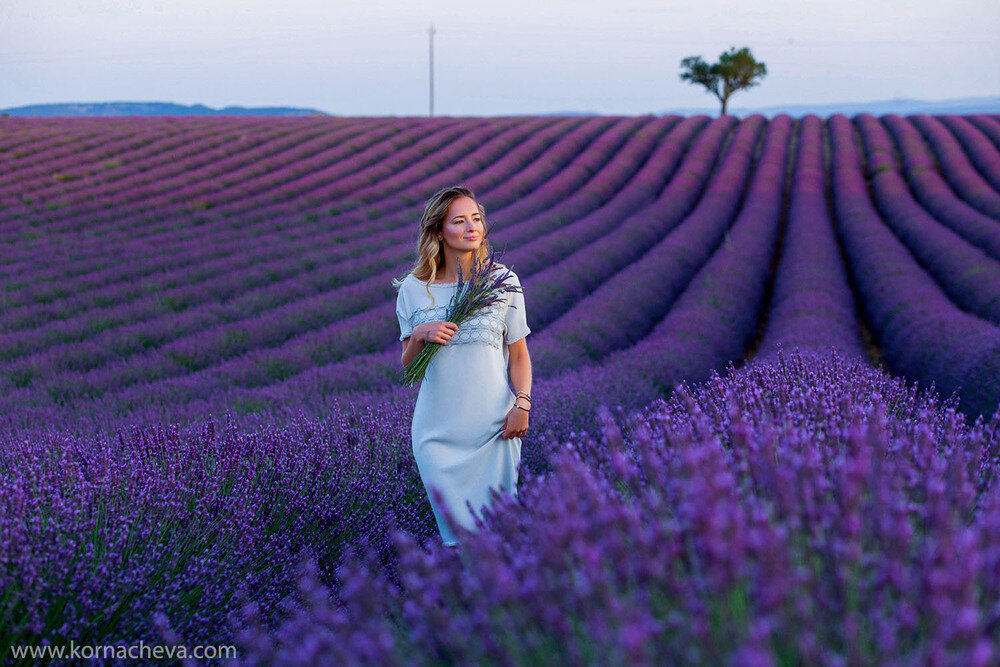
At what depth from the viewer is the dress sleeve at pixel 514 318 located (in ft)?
9.12

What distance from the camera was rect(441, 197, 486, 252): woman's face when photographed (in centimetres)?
277

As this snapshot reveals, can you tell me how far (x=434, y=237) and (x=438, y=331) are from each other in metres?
0.47

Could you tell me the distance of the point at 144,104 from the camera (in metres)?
92.0

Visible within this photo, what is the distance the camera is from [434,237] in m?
2.86

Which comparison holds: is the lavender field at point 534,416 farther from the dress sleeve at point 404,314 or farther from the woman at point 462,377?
the dress sleeve at point 404,314

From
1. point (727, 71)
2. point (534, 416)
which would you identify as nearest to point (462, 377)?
point (534, 416)

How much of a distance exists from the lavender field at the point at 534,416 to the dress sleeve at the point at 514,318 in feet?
1.69

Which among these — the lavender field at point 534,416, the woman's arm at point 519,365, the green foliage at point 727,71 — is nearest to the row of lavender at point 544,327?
the lavender field at point 534,416

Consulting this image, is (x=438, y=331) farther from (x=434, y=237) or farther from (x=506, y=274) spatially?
(x=434, y=237)

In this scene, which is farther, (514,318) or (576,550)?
(514,318)

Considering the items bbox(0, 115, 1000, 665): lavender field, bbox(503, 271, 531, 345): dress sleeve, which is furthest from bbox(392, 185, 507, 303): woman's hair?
bbox(0, 115, 1000, 665): lavender field

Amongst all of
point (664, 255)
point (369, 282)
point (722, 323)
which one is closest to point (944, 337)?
point (722, 323)

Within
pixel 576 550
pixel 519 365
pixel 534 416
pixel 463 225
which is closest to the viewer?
pixel 576 550

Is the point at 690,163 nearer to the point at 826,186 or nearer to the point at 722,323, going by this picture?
the point at 826,186
